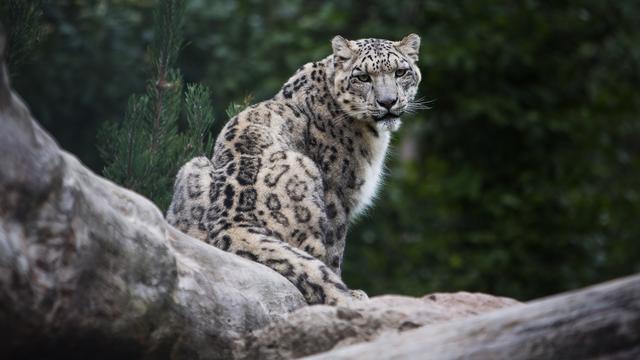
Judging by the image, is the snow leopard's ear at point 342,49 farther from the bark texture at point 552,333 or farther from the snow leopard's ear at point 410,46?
the bark texture at point 552,333

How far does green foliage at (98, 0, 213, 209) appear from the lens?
7.85m

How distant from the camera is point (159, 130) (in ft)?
27.0

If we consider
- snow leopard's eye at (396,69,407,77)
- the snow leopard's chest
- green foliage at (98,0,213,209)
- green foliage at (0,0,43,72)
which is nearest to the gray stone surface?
green foliage at (98,0,213,209)

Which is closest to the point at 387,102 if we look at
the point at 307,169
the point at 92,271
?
the point at 307,169

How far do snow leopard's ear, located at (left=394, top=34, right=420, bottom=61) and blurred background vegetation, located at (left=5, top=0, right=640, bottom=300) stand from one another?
19.7 feet

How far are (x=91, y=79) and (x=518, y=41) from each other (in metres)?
5.53

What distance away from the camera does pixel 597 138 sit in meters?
17.5

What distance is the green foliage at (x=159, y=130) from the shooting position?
25.7 feet

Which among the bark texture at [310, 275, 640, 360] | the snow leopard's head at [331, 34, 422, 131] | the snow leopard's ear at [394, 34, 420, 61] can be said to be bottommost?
the bark texture at [310, 275, 640, 360]

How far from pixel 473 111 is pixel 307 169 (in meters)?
8.55

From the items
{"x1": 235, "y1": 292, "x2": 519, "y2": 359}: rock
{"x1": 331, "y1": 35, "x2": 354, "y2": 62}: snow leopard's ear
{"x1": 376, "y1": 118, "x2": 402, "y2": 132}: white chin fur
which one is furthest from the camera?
{"x1": 331, "y1": 35, "x2": 354, "y2": 62}: snow leopard's ear

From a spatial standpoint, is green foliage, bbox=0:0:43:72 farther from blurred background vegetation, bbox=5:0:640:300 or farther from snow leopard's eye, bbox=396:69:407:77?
blurred background vegetation, bbox=5:0:640:300

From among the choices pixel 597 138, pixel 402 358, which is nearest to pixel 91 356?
pixel 402 358

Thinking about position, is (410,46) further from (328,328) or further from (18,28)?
(328,328)
